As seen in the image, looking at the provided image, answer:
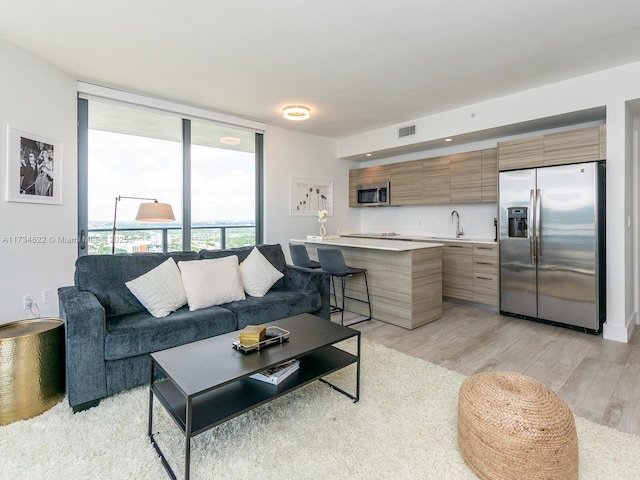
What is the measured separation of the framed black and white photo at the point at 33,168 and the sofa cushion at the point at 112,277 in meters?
0.95

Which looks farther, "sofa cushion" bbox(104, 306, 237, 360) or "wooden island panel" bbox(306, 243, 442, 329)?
"wooden island panel" bbox(306, 243, 442, 329)

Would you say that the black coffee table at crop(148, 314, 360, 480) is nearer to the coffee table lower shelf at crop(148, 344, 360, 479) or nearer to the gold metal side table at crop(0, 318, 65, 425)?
the coffee table lower shelf at crop(148, 344, 360, 479)

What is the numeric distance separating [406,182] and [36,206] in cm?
473

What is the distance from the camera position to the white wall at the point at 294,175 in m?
5.17

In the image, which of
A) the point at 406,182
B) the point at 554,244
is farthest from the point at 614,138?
the point at 406,182

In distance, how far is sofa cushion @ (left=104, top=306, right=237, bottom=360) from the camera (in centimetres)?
216

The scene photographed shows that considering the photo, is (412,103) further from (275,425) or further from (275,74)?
(275,425)

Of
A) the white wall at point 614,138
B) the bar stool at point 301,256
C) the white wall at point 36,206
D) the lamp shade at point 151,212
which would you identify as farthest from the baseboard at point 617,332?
the white wall at point 36,206

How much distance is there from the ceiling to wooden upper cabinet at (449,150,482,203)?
875 mm

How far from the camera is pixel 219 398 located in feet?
5.67

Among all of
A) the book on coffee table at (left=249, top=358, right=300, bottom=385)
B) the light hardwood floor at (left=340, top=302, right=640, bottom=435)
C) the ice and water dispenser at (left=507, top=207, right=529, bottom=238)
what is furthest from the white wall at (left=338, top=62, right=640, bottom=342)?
the book on coffee table at (left=249, top=358, right=300, bottom=385)

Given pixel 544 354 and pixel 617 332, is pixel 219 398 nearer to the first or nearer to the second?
pixel 544 354

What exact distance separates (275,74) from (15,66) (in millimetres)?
2182

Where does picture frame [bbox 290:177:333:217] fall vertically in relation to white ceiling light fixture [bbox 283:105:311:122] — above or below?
below
